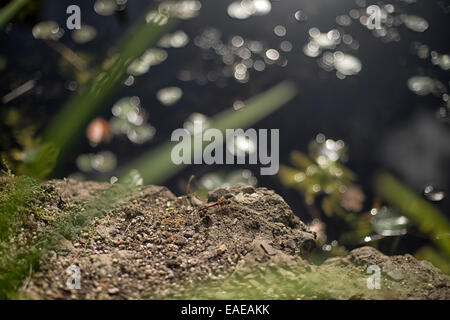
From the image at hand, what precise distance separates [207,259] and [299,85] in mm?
2023

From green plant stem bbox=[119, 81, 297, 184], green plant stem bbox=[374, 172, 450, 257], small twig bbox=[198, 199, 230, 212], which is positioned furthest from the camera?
green plant stem bbox=[119, 81, 297, 184]

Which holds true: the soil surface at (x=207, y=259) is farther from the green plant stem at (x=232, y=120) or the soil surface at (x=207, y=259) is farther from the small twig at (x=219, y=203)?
the green plant stem at (x=232, y=120)

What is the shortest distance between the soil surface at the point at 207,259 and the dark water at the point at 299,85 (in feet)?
3.45

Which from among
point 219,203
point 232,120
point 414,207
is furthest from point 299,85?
point 219,203

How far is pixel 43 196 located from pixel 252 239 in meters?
0.74

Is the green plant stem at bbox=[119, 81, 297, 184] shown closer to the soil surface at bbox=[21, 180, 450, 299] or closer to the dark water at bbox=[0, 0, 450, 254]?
the dark water at bbox=[0, 0, 450, 254]

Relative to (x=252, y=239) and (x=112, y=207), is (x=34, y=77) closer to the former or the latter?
(x=112, y=207)

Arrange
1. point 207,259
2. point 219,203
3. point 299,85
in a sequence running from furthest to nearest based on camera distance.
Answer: point 299,85 < point 219,203 < point 207,259

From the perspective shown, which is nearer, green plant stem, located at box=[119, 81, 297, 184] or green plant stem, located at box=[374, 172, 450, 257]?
green plant stem, located at box=[374, 172, 450, 257]

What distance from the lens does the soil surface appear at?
1.17m

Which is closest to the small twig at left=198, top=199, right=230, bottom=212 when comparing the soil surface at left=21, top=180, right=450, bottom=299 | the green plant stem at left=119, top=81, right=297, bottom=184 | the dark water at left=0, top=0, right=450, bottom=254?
the soil surface at left=21, top=180, right=450, bottom=299

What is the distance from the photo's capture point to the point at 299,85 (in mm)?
3014

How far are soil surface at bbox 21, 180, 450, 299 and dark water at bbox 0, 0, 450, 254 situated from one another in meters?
1.05

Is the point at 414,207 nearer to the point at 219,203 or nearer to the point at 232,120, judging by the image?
the point at 232,120
